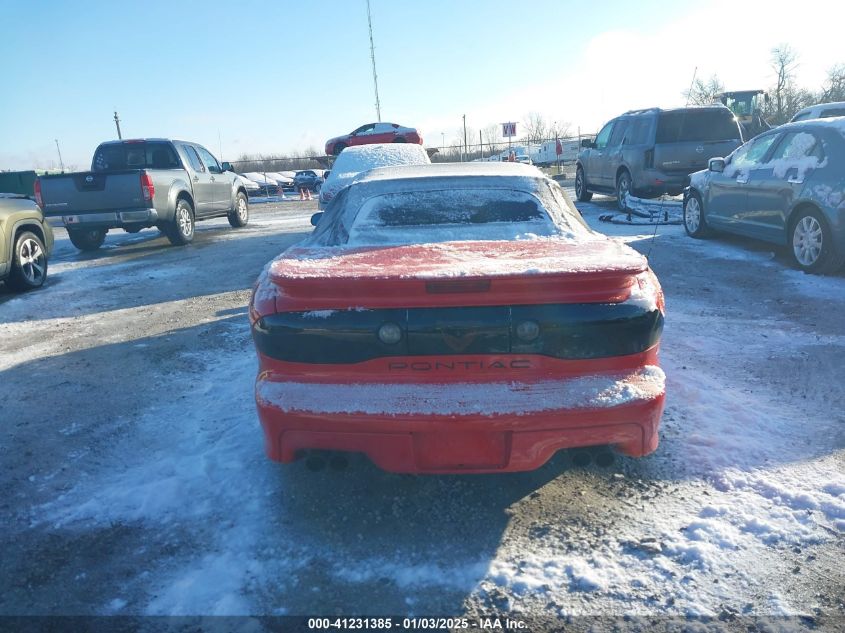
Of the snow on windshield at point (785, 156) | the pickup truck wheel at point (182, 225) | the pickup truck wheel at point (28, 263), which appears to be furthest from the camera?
the pickup truck wheel at point (182, 225)

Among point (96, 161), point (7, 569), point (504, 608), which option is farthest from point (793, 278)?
point (96, 161)

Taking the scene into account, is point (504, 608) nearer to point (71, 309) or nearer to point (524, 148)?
point (71, 309)

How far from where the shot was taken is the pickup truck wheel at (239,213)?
1456cm

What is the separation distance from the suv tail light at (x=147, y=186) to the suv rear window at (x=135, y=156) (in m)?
1.51

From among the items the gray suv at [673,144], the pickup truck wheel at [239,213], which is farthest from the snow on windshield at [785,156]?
the pickup truck wheel at [239,213]

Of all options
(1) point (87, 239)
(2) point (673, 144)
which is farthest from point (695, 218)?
(1) point (87, 239)

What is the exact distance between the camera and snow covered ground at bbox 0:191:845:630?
228 cm

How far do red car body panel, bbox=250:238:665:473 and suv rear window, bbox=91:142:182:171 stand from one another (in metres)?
10.6

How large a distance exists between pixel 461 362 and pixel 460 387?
10cm

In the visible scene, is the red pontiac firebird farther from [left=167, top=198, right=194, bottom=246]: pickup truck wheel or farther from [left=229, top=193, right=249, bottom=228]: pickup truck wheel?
[left=229, top=193, right=249, bottom=228]: pickup truck wheel

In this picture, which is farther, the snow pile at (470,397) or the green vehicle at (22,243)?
the green vehicle at (22,243)

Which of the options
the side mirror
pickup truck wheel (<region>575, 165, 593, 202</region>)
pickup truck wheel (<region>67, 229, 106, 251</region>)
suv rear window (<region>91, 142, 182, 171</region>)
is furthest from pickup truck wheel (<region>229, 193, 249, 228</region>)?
the side mirror

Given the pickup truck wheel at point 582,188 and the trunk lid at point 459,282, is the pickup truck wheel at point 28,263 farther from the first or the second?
the pickup truck wheel at point 582,188

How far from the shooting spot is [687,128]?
36.7 feet
